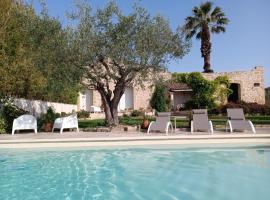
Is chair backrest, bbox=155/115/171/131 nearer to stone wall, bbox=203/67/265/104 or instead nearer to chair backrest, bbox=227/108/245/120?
chair backrest, bbox=227/108/245/120

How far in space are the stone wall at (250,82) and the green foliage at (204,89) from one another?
111 cm

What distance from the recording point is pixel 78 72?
12750 millimetres

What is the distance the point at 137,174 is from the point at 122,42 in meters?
6.63

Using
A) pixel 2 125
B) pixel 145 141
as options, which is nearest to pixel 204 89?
pixel 2 125

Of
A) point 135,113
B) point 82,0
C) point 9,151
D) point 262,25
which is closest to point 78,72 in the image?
point 82,0

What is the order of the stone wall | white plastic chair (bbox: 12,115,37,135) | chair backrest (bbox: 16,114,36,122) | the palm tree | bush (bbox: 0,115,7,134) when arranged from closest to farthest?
1. white plastic chair (bbox: 12,115,37,135)
2. chair backrest (bbox: 16,114,36,122)
3. bush (bbox: 0,115,7,134)
4. the stone wall
5. the palm tree

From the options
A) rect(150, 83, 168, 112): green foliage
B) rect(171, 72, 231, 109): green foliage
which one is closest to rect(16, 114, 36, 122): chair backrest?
rect(150, 83, 168, 112): green foliage

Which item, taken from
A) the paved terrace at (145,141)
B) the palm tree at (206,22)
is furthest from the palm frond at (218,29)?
the paved terrace at (145,141)

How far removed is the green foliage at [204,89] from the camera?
2669 cm

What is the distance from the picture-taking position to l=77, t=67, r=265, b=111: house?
28172 mm

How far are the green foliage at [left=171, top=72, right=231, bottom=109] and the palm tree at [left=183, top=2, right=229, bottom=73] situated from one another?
196 inches

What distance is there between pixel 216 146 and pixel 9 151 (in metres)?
5.87

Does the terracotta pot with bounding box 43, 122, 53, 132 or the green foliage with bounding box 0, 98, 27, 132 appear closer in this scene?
the green foliage with bounding box 0, 98, 27, 132

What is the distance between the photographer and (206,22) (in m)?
30.3
